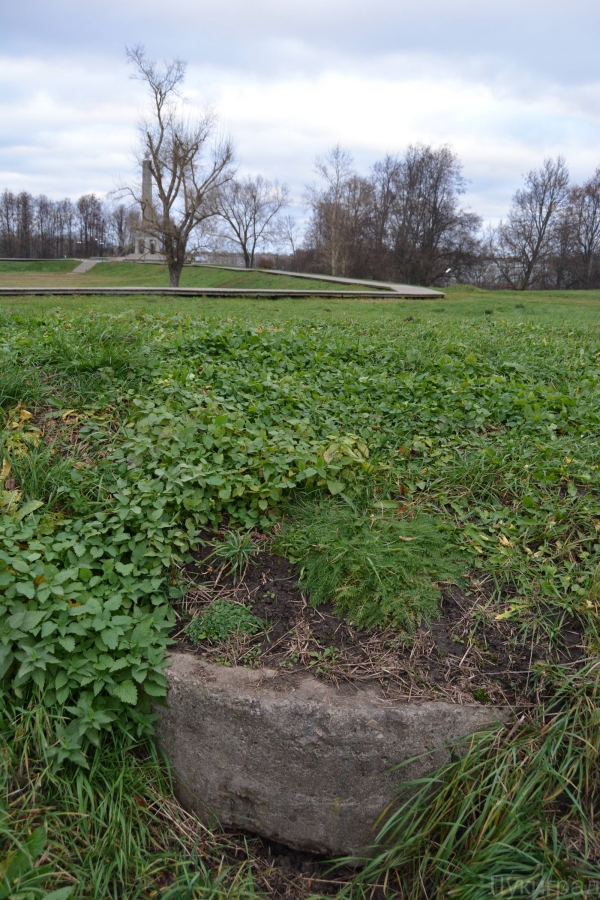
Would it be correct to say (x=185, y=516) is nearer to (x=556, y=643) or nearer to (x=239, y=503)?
(x=239, y=503)

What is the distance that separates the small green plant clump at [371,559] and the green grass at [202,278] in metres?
17.5

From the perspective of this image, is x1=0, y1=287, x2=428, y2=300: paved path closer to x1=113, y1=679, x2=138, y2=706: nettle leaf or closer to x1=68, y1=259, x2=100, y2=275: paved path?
x1=113, y1=679, x2=138, y2=706: nettle leaf

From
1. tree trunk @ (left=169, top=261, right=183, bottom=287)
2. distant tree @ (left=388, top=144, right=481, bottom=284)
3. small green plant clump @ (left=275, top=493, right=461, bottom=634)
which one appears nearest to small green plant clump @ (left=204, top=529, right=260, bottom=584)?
small green plant clump @ (left=275, top=493, right=461, bottom=634)

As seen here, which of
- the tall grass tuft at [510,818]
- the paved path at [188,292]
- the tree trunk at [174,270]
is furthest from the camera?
the tree trunk at [174,270]

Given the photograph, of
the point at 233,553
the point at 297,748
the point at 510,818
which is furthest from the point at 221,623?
the point at 510,818

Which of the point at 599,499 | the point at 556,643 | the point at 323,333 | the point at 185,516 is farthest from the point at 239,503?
the point at 323,333

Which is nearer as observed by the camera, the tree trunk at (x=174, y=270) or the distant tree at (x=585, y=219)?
the tree trunk at (x=174, y=270)

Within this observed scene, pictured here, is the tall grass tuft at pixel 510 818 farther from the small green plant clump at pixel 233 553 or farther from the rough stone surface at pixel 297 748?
the small green plant clump at pixel 233 553

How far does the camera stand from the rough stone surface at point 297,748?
2.20 meters

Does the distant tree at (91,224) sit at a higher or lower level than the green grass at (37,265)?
higher

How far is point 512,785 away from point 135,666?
1.43 meters

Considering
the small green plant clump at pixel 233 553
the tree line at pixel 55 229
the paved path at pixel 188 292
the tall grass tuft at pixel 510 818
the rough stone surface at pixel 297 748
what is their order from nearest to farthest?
1. the tall grass tuft at pixel 510 818
2. the rough stone surface at pixel 297 748
3. the small green plant clump at pixel 233 553
4. the paved path at pixel 188 292
5. the tree line at pixel 55 229

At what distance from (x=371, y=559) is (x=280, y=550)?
465 millimetres

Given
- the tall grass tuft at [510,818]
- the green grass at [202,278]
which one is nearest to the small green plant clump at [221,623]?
the tall grass tuft at [510,818]
